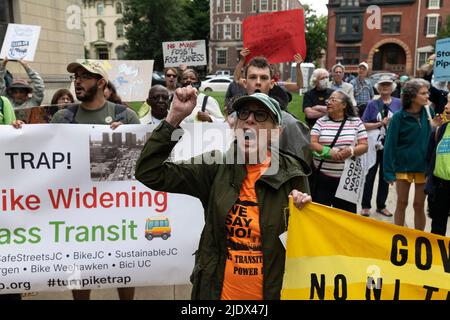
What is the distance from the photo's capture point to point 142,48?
175ft

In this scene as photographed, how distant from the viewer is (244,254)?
2246 millimetres

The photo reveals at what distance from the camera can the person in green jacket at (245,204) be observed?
2234 mm

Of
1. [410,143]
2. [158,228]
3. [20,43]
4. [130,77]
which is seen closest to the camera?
[158,228]

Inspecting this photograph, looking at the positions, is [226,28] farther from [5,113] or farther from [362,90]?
[5,113]

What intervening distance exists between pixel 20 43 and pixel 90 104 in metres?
4.15

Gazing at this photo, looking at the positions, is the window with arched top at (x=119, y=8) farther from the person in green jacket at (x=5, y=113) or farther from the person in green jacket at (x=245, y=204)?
the person in green jacket at (x=245, y=204)

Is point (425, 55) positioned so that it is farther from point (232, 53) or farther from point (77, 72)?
point (77, 72)

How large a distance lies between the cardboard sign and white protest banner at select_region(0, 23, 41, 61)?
19.4 feet

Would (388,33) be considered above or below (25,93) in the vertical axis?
above

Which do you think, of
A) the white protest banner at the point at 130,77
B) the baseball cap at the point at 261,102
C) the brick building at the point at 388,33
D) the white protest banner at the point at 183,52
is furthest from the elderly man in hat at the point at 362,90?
the brick building at the point at 388,33

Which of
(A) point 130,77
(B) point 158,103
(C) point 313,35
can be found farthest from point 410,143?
(C) point 313,35

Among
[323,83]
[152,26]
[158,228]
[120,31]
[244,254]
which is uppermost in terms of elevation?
[120,31]
